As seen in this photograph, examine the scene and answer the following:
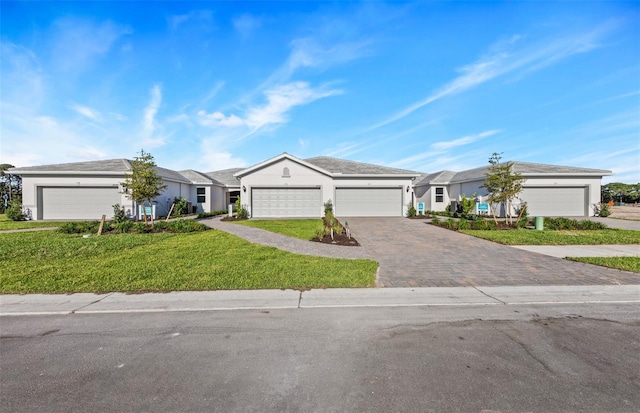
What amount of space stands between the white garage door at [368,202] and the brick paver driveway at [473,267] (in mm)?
11333

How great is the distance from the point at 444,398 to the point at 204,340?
290 centimetres

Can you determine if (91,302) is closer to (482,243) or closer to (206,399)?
(206,399)

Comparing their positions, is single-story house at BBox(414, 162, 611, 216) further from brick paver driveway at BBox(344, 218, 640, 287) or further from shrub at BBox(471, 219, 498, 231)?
brick paver driveway at BBox(344, 218, 640, 287)

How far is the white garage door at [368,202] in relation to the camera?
2216 cm

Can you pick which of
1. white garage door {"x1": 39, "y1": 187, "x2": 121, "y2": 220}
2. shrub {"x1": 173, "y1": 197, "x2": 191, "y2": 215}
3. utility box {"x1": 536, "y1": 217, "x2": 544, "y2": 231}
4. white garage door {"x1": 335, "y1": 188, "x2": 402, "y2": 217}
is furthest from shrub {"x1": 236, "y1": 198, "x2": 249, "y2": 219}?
utility box {"x1": 536, "y1": 217, "x2": 544, "y2": 231}

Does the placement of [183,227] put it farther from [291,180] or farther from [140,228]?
[291,180]

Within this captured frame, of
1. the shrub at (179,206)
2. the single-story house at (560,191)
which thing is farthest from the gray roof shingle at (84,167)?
the single-story house at (560,191)

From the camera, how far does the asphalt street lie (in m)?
2.58

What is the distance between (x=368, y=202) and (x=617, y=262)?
1543cm

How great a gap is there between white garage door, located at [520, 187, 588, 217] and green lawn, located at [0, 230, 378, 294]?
20818mm

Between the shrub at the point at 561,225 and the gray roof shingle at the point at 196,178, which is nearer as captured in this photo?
the shrub at the point at 561,225

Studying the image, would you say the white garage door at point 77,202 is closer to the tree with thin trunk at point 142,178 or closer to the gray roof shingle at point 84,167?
the gray roof shingle at point 84,167

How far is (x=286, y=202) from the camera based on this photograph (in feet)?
69.9

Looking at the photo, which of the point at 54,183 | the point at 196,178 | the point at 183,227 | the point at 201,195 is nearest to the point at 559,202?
the point at 183,227
